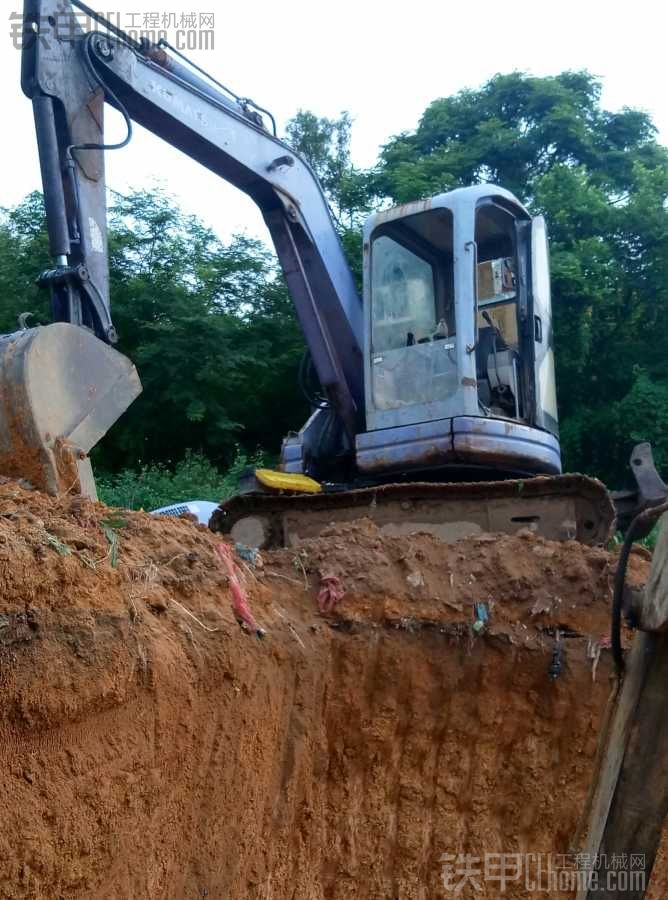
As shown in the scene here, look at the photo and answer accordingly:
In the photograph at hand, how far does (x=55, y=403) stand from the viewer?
4.77 metres

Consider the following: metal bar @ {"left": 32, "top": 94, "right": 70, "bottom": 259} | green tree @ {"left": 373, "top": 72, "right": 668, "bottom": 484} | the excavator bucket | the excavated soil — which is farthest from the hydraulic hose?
green tree @ {"left": 373, "top": 72, "right": 668, "bottom": 484}

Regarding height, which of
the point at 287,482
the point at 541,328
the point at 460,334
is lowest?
the point at 287,482

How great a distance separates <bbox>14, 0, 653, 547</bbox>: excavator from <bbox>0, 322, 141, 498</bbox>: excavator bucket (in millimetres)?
16

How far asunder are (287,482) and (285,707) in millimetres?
2994

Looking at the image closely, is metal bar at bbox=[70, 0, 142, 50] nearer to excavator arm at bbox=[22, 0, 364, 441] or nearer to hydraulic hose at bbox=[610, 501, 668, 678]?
excavator arm at bbox=[22, 0, 364, 441]

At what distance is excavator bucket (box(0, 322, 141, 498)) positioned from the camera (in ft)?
15.1

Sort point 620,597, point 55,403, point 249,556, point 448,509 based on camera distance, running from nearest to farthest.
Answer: point 620,597, point 249,556, point 55,403, point 448,509

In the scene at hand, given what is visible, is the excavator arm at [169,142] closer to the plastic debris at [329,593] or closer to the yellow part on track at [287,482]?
the yellow part on track at [287,482]

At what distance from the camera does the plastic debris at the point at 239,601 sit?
3.73 metres

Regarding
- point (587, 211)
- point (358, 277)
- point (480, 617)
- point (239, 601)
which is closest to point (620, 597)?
point (239, 601)

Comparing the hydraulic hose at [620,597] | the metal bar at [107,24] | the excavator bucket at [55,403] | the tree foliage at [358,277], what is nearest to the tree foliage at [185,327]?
the tree foliage at [358,277]

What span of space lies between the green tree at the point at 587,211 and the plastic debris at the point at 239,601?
12.6m

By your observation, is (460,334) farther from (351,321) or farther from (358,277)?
(358,277)

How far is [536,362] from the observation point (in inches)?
281
